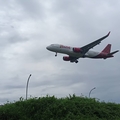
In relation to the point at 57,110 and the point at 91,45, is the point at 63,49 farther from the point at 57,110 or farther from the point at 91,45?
the point at 57,110

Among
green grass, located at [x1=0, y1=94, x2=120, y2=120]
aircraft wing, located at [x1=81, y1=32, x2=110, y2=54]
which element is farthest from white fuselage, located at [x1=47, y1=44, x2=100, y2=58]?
green grass, located at [x1=0, y1=94, x2=120, y2=120]

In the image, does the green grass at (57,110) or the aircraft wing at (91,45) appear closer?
the green grass at (57,110)

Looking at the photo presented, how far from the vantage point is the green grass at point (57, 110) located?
11.8 m

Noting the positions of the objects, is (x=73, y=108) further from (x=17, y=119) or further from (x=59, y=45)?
(x=59, y=45)

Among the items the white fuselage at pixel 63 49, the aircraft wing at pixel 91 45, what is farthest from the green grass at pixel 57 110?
the white fuselage at pixel 63 49

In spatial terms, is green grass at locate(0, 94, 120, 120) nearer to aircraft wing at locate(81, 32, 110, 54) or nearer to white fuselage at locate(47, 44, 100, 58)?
aircraft wing at locate(81, 32, 110, 54)

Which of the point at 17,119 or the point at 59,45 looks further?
the point at 59,45

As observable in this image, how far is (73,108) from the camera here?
39.7 ft

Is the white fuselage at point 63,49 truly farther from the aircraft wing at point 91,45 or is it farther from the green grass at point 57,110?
the green grass at point 57,110

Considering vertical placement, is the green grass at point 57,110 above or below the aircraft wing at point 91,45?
below

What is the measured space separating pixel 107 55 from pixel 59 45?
9.49 m

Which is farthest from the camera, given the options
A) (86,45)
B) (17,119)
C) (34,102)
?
(86,45)

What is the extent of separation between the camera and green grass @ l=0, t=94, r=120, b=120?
Result: 463 inches

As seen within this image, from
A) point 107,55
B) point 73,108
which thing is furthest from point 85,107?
point 107,55
